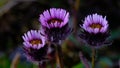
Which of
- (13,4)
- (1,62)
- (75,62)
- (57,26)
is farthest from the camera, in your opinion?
(13,4)

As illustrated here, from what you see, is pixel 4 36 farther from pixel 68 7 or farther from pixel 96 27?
pixel 96 27

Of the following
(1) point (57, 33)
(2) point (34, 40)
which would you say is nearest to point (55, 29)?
(1) point (57, 33)

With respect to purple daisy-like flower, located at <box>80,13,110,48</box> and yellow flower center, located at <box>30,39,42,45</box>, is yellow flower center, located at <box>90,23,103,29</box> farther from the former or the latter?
yellow flower center, located at <box>30,39,42,45</box>

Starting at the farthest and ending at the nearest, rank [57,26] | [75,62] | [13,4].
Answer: [13,4] < [75,62] < [57,26]

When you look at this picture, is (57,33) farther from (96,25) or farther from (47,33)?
(96,25)

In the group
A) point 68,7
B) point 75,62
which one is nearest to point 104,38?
point 75,62

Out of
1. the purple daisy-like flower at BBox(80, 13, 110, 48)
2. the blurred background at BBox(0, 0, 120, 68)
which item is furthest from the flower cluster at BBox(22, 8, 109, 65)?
the blurred background at BBox(0, 0, 120, 68)
